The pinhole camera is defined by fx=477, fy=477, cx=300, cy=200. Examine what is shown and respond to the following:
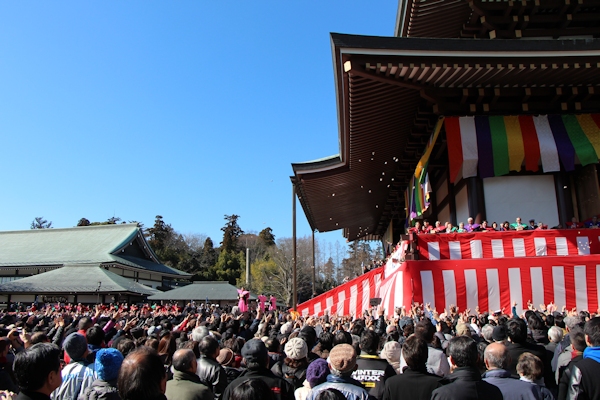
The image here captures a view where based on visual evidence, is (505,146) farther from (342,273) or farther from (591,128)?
(342,273)

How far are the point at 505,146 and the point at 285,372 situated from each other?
1139 centimetres

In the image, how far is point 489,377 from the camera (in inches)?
124

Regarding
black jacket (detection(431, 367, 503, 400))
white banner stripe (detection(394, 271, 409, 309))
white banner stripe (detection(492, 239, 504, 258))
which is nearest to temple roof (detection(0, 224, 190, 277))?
white banner stripe (detection(394, 271, 409, 309))

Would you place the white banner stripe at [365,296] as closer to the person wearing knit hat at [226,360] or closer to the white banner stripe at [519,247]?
the white banner stripe at [519,247]

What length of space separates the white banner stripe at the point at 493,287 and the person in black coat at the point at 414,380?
9.70 meters

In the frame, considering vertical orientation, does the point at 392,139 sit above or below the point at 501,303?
above

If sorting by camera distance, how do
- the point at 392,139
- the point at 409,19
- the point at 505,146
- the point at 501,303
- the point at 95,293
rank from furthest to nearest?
the point at 95,293, the point at 392,139, the point at 409,19, the point at 505,146, the point at 501,303

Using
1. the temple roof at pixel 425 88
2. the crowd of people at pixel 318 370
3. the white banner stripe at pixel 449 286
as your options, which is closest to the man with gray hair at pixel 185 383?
the crowd of people at pixel 318 370

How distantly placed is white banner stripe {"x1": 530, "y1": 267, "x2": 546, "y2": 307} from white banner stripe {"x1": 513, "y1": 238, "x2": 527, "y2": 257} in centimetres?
45

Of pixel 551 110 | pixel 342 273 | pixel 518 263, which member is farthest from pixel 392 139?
pixel 342 273

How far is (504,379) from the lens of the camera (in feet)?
10.2

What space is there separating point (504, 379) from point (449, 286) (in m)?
9.29

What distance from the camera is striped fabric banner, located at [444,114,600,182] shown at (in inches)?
523

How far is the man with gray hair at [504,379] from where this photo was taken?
3.05m
